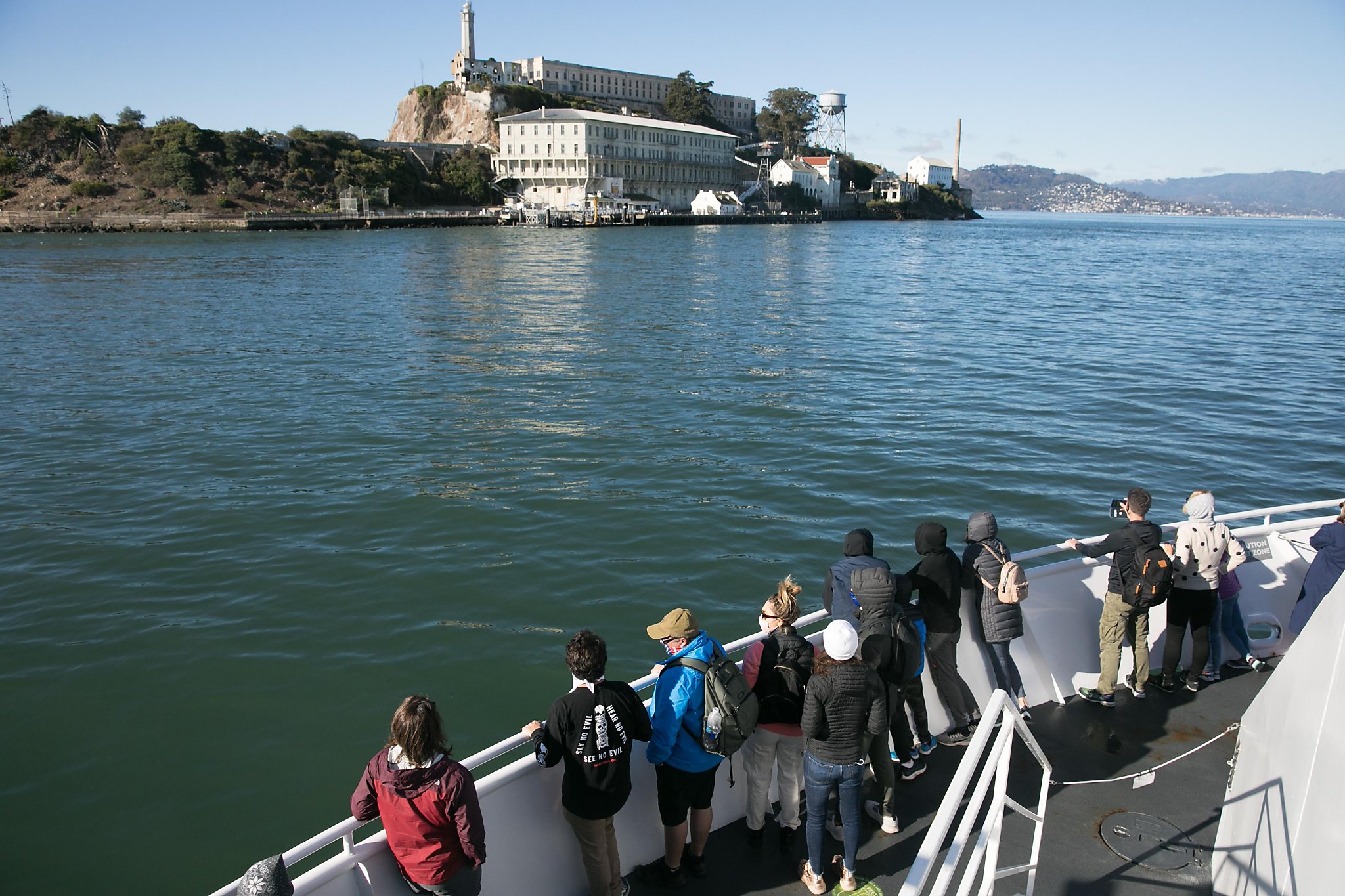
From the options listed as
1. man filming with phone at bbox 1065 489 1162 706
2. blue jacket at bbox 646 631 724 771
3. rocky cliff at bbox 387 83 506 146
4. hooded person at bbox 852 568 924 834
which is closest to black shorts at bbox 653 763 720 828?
blue jacket at bbox 646 631 724 771

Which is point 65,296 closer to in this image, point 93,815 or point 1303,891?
point 93,815

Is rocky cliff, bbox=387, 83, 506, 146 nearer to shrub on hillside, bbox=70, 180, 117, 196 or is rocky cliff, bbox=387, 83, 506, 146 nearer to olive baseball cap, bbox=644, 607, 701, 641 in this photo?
shrub on hillside, bbox=70, 180, 117, 196

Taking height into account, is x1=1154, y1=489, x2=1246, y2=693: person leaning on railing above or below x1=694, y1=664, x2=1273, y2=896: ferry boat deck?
above

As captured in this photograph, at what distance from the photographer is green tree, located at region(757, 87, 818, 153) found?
603 ft

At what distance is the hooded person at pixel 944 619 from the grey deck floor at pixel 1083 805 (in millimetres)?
239

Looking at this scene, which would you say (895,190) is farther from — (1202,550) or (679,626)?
(679,626)

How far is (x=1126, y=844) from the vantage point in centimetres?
488

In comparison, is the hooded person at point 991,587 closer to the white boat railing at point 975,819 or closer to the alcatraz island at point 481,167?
the white boat railing at point 975,819

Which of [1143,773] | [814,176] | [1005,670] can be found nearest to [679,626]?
[1005,670]

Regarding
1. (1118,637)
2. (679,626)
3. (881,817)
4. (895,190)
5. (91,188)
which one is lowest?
(881,817)

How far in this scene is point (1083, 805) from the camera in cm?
521

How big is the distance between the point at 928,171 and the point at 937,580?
20697 cm

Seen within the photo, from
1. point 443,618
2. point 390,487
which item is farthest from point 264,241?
point 443,618

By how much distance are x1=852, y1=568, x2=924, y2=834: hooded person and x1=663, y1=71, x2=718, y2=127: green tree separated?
565ft
